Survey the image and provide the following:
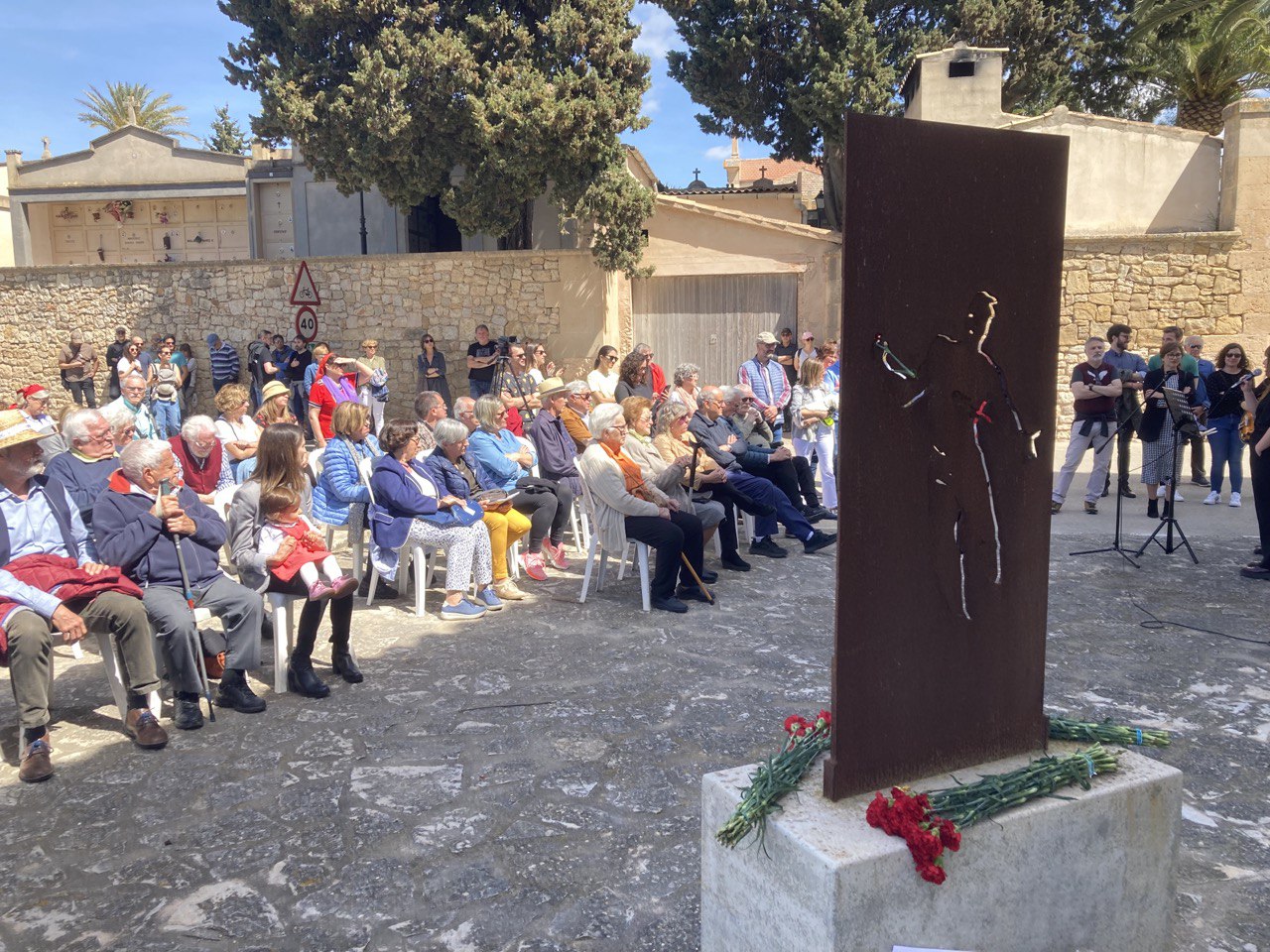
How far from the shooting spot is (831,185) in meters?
19.2

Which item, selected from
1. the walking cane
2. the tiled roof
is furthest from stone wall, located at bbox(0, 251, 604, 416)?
the tiled roof

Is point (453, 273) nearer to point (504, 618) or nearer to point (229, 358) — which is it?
point (229, 358)

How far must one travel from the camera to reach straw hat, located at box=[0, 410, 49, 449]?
175 inches

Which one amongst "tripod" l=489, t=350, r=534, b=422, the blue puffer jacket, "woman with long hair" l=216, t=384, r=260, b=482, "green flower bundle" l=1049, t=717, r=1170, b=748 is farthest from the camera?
"tripod" l=489, t=350, r=534, b=422

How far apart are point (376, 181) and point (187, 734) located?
13.4 metres

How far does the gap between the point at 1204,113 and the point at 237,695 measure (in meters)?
19.0

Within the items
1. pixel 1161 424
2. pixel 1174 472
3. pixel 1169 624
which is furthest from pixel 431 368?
pixel 1169 624

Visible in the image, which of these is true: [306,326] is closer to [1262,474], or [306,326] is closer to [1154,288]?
[1262,474]

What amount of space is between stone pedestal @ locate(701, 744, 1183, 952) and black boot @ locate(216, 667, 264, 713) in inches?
115

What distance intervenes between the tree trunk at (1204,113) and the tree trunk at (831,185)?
600 cm

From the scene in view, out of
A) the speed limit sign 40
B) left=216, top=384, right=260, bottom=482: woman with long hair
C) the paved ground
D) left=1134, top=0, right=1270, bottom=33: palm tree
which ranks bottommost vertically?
the paved ground

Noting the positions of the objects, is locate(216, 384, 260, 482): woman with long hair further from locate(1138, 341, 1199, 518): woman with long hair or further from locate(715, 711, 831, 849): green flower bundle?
locate(1138, 341, 1199, 518): woman with long hair

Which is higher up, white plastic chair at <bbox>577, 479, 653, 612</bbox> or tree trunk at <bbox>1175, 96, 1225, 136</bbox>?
tree trunk at <bbox>1175, 96, 1225, 136</bbox>

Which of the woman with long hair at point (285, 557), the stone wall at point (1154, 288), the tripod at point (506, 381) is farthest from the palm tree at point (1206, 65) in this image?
the woman with long hair at point (285, 557)
